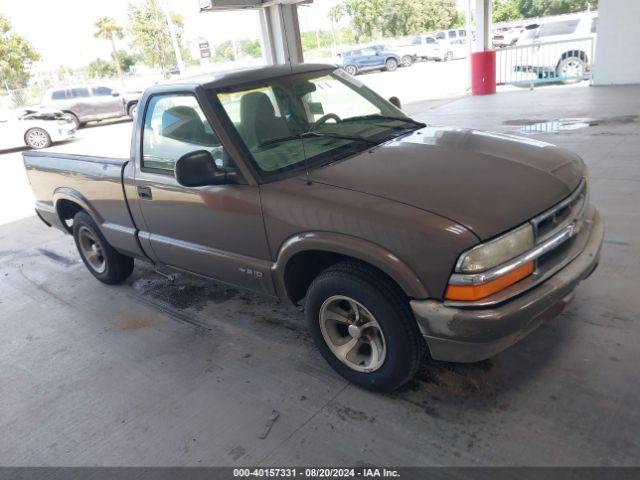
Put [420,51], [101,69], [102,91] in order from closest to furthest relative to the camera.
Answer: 1. [102,91]
2. [420,51]
3. [101,69]

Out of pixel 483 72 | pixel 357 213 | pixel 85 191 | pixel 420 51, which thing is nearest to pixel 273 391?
pixel 357 213

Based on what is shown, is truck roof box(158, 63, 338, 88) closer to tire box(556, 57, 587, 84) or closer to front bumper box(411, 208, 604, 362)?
front bumper box(411, 208, 604, 362)

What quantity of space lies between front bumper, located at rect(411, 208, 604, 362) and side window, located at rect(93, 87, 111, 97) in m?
20.4

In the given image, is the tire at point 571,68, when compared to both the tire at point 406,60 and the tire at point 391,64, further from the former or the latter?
the tire at point 406,60

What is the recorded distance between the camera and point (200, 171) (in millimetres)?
2930

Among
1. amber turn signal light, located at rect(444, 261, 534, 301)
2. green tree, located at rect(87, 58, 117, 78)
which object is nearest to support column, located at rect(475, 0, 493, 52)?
amber turn signal light, located at rect(444, 261, 534, 301)

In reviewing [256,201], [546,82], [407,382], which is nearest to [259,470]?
[407,382]

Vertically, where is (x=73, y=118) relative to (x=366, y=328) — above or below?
above

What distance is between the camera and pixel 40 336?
4.07 meters

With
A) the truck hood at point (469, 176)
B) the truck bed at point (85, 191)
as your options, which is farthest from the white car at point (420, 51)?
the truck hood at point (469, 176)

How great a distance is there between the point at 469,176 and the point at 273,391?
1.65 metres

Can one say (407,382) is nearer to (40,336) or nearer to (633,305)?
(633,305)

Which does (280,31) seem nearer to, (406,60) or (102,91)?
(102,91)

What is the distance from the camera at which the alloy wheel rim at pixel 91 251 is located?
491 centimetres
